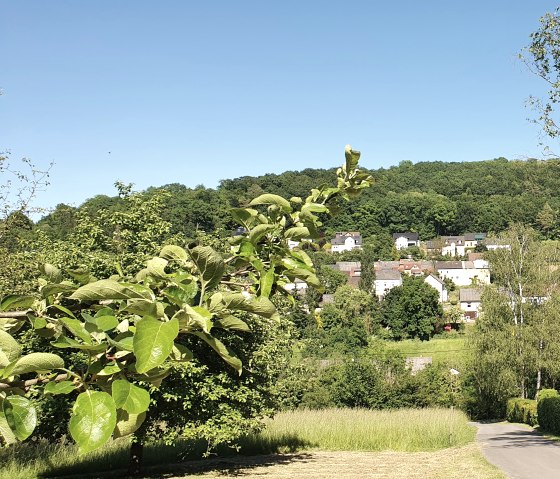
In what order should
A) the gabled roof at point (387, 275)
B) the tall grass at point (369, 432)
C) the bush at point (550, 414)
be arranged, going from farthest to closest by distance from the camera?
the gabled roof at point (387, 275) < the bush at point (550, 414) < the tall grass at point (369, 432)

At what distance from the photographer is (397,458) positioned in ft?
44.9

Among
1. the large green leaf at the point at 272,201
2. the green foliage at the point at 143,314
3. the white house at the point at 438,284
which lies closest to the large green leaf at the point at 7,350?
the green foliage at the point at 143,314

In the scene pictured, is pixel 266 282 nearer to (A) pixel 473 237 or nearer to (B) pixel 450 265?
(B) pixel 450 265

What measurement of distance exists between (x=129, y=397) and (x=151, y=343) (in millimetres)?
90

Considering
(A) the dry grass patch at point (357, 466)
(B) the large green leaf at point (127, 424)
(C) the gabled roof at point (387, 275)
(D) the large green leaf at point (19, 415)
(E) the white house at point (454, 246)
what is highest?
(E) the white house at point (454, 246)

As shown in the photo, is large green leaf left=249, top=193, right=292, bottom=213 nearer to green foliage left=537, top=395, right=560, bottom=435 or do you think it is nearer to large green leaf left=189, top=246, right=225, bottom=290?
large green leaf left=189, top=246, right=225, bottom=290

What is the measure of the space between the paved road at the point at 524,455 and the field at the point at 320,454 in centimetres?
45

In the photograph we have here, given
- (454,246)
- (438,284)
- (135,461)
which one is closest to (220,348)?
(135,461)

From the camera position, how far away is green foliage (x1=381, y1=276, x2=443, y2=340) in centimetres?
6488

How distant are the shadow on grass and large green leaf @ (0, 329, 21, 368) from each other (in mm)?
12601

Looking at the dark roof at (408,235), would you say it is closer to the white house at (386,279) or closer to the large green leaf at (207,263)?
the white house at (386,279)

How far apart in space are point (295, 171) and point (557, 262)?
3411 inches

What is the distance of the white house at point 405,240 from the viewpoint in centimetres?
11969

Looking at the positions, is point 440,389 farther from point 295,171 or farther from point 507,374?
point 295,171
